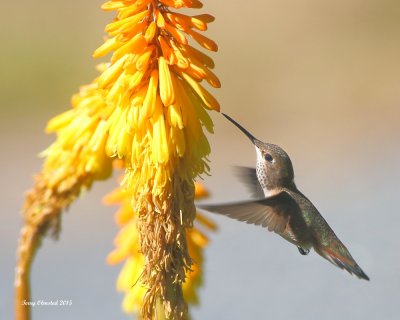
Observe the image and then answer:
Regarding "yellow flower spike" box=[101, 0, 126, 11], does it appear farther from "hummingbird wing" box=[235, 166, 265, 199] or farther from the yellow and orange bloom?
"hummingbird wing" box=[235, 166, 265, 199]

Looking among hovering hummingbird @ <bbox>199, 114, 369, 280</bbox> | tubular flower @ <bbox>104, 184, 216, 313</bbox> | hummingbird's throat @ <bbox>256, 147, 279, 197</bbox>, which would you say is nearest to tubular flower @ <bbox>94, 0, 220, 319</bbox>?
tubular flower @ <bbox>104, 184, 216, 313</bbox>

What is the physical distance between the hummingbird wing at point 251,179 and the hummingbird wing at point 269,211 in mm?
399

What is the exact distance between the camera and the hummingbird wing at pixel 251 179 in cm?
734

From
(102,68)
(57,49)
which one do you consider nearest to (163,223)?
(102,68)

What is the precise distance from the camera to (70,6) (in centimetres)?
2219

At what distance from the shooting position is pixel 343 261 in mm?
7066

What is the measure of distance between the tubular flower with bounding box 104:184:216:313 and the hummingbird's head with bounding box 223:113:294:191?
471 millimetres

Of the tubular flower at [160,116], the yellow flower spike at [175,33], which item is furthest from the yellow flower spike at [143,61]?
the yellow flower spike at [175,33]

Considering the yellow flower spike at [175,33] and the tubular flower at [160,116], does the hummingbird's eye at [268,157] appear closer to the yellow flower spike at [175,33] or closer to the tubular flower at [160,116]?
the tubular flower at [160,116]

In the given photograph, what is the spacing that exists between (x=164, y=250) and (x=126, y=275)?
140cm

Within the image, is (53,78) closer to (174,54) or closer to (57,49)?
(57,49)

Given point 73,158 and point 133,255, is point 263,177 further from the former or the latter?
point 73,158

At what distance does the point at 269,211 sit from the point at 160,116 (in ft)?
4.64

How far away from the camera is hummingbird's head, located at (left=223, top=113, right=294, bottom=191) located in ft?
22.8
